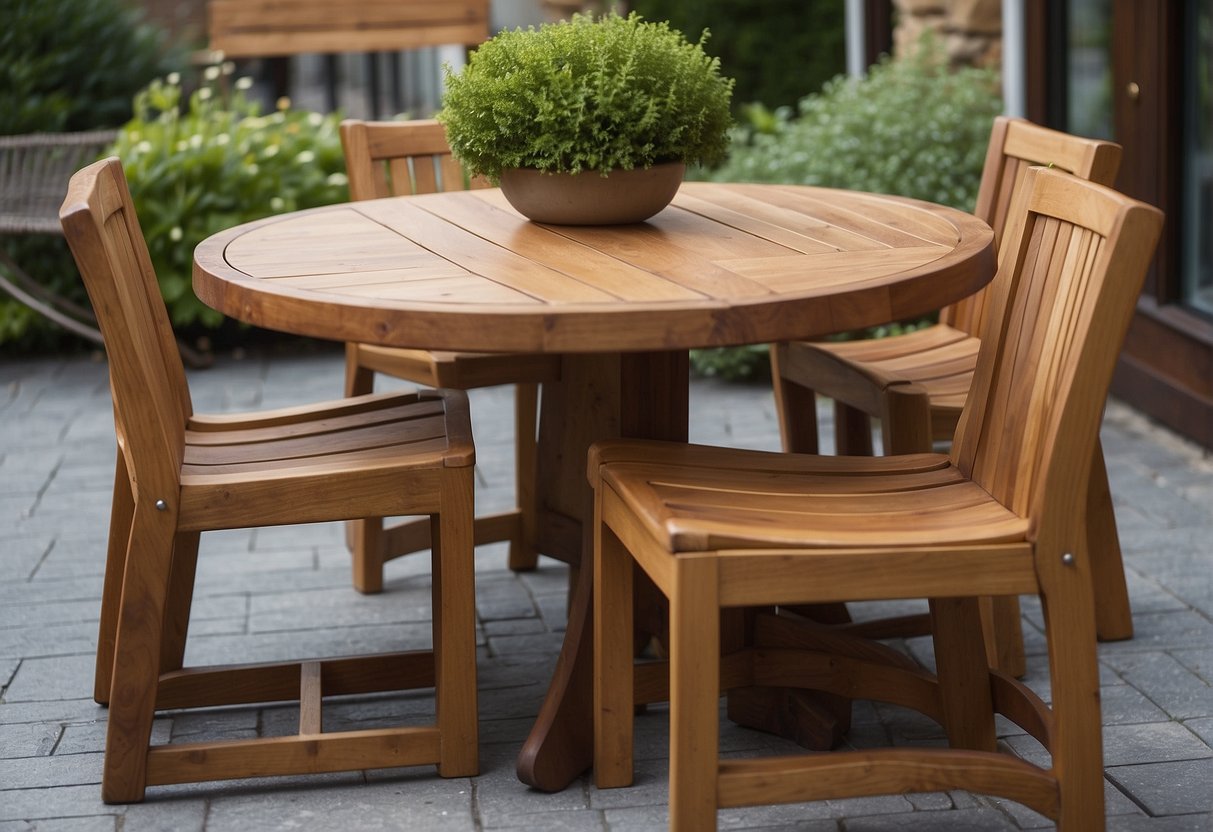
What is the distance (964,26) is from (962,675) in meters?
4.02

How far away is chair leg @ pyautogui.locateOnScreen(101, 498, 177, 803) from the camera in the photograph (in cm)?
218

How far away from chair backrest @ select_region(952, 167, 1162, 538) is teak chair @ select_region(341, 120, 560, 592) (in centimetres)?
112

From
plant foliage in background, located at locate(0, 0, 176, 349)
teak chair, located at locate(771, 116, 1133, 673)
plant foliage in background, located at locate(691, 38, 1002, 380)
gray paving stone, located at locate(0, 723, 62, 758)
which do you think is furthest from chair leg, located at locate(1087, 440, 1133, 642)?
plant foliage in background, located at locate(0, 0, 176, 349)

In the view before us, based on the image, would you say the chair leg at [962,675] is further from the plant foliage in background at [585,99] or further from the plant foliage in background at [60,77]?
the plant foliage in background at [60,77]

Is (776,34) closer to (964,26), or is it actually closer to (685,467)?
(964,26)

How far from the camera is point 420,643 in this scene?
2.93m

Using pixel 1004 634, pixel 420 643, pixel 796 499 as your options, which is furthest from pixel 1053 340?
pixel 420 643

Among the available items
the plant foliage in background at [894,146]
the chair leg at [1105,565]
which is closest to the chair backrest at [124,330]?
the chair leg at [1105,565]

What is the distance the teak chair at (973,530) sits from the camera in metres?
1.84

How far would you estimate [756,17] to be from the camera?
8609 millimetres

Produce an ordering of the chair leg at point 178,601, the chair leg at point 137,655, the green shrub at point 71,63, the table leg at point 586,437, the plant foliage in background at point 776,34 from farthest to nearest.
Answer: the plant foliage in background at point 776,34
the green shrub at point 71,63
the chair leg at point 178,601
the table leg at point 586,437
the chair leg at point 137,655

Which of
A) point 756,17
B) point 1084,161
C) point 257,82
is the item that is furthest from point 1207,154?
point 257,82

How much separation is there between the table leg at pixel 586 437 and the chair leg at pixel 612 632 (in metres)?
0.10

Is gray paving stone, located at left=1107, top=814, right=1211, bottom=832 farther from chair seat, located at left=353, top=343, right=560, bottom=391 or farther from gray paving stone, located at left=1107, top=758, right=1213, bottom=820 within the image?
chair seat, located at left=353, top=343, right=560, bottom=391
